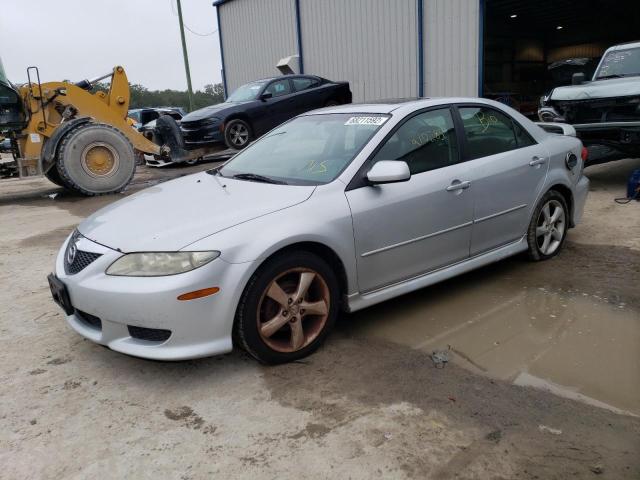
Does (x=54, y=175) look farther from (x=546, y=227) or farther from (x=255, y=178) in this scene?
(x=546, y=227)

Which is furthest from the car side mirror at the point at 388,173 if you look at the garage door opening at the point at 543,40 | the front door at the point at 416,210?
the garage door opening at the point at 543,40

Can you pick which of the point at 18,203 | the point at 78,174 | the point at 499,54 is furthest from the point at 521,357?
the point at 499,54

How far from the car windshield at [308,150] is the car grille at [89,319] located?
138cm

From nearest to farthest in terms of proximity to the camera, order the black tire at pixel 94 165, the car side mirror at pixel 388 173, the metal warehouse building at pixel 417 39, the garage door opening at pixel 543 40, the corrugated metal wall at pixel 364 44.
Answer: the car side mirror at pixel 388 173 < the black tire at pixel 94 165 < the metal warehouse building at pixel 417 39 < the corrugated metal wall at pixel 364 44 < the garage door opening at pixel 543 40

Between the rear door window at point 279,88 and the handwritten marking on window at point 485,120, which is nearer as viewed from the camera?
the handwritten marking on window at point 485,120

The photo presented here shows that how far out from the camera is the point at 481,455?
2.39 m

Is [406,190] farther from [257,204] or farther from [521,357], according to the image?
[521,357]

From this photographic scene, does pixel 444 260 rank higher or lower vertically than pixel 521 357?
higher

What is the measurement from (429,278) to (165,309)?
187 cm

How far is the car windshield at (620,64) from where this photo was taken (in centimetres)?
826

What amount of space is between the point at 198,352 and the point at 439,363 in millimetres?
1392

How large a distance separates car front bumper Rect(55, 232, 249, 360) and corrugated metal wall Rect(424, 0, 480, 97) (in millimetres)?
10638

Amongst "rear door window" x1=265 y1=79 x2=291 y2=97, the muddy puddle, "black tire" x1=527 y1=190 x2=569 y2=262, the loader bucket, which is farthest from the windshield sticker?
"rear door window" x1=265 y1=79 x2=291 y2=97

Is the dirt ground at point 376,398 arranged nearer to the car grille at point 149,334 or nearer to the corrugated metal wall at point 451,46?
the car grille at point 149,334
